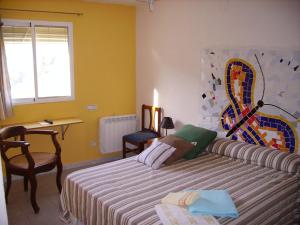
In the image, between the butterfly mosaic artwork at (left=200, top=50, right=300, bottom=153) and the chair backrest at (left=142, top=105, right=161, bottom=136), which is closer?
the butterfly mosaic artwork at (left=200, top=50, right=300, bottom=153)

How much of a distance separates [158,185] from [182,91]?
180 cm

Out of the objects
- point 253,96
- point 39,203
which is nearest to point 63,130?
point 39,203

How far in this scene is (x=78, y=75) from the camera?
13.9 ft

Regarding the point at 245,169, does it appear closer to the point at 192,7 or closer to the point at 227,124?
the point at 227,124

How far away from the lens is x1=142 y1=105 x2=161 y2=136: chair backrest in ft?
14.4

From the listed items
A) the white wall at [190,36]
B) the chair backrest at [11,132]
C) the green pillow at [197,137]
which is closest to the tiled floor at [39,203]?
the chair backrest at [11,132]

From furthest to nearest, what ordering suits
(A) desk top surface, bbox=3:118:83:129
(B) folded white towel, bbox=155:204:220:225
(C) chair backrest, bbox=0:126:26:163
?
(A) desk top surface, bbox=3:118:83:129
(C) chair backrest, bbox=0:126:26:163
(B) folded white towel, bbox=155:204:220:225

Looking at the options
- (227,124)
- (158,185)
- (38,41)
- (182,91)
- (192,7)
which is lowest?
(158,185)

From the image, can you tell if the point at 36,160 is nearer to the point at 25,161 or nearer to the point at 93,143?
the point at 25,161

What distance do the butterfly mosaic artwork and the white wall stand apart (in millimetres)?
119

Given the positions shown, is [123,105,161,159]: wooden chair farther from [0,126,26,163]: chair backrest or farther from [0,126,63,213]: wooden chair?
[0,126,26,163]: chair backrest

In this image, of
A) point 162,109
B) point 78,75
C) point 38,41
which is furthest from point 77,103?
point 162,109

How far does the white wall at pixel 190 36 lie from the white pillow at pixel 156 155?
0.95 m

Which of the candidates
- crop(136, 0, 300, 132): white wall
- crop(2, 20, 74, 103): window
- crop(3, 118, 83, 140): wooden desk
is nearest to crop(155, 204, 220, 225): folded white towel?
crop(136, 0, 300, 132): white wall
